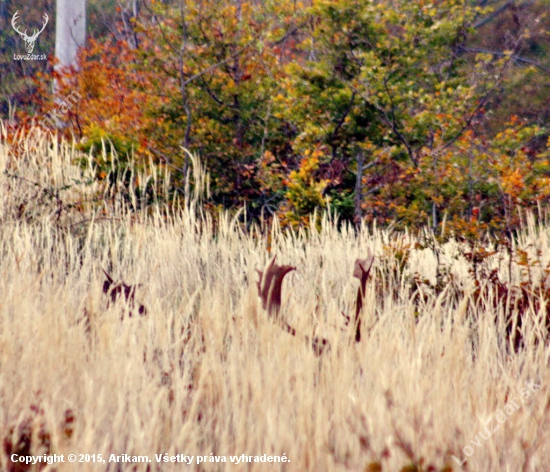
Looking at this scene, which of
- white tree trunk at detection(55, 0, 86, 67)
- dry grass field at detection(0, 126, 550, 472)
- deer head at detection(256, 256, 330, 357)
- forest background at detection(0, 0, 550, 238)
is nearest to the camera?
dry grass field at detection(0, 126, 550, 472)

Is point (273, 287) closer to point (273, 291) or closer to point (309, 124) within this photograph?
point (273, 291)

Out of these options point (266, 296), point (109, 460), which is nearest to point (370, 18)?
point (266, 296)

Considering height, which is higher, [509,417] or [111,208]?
[111,208]

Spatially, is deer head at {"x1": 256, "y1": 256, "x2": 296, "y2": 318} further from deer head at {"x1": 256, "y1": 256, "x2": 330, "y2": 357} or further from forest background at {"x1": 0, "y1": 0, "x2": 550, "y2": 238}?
forest background at {"x1": 0, "y1": 0, "x2": 550, "y2": 238}

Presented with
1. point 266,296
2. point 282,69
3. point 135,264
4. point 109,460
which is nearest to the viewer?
point 109,460

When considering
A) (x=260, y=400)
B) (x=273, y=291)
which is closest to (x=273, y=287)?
(x=273, y=291)

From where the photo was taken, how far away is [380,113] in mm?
8453

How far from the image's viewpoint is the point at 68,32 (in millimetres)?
13070

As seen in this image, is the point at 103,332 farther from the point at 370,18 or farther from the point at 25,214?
the point at 370,18

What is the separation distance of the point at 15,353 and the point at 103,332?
35cm

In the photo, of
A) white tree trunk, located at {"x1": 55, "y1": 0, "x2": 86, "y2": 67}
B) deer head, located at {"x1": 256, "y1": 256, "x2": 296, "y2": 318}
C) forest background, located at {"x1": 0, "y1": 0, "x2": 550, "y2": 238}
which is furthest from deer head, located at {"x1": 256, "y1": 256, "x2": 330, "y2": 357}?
white tree trunk, located at {"x1": 55, "y1": 0, "x2": 86, "y2": 67}

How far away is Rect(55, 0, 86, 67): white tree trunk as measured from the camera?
42.8ft

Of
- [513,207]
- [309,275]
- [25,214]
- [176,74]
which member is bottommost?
[309,275]

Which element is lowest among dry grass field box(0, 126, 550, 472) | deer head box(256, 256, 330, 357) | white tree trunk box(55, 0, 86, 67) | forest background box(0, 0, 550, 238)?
dry grass field box(0, 126, 550, 472)
